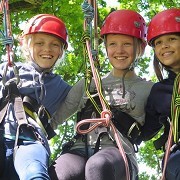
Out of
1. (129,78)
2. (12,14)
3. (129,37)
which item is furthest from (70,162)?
(12,14)

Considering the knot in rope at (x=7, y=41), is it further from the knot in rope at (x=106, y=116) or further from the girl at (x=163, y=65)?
the girl at (x=163, y=65)

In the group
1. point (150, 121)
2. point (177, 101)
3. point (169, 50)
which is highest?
point (169, 50)

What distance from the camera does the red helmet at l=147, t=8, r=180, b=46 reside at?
3.79m

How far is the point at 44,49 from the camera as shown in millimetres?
3785

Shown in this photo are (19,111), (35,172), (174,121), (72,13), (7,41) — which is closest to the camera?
(35,172)

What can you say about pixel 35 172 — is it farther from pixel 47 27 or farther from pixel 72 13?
pixel 72 13

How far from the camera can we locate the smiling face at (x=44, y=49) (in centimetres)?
379

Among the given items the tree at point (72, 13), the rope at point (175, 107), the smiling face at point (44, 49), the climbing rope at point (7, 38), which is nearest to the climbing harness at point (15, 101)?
the climbing rope at point (7, 38)

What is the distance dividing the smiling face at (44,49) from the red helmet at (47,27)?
4 cm

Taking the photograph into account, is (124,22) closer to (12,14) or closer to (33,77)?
(33,77)

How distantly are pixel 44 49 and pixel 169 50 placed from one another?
0.96m

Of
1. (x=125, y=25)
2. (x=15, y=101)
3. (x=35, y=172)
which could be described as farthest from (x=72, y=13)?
(x=35, y=172)

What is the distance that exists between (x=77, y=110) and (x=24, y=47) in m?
0.66

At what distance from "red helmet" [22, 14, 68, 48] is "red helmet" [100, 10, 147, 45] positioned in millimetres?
347
